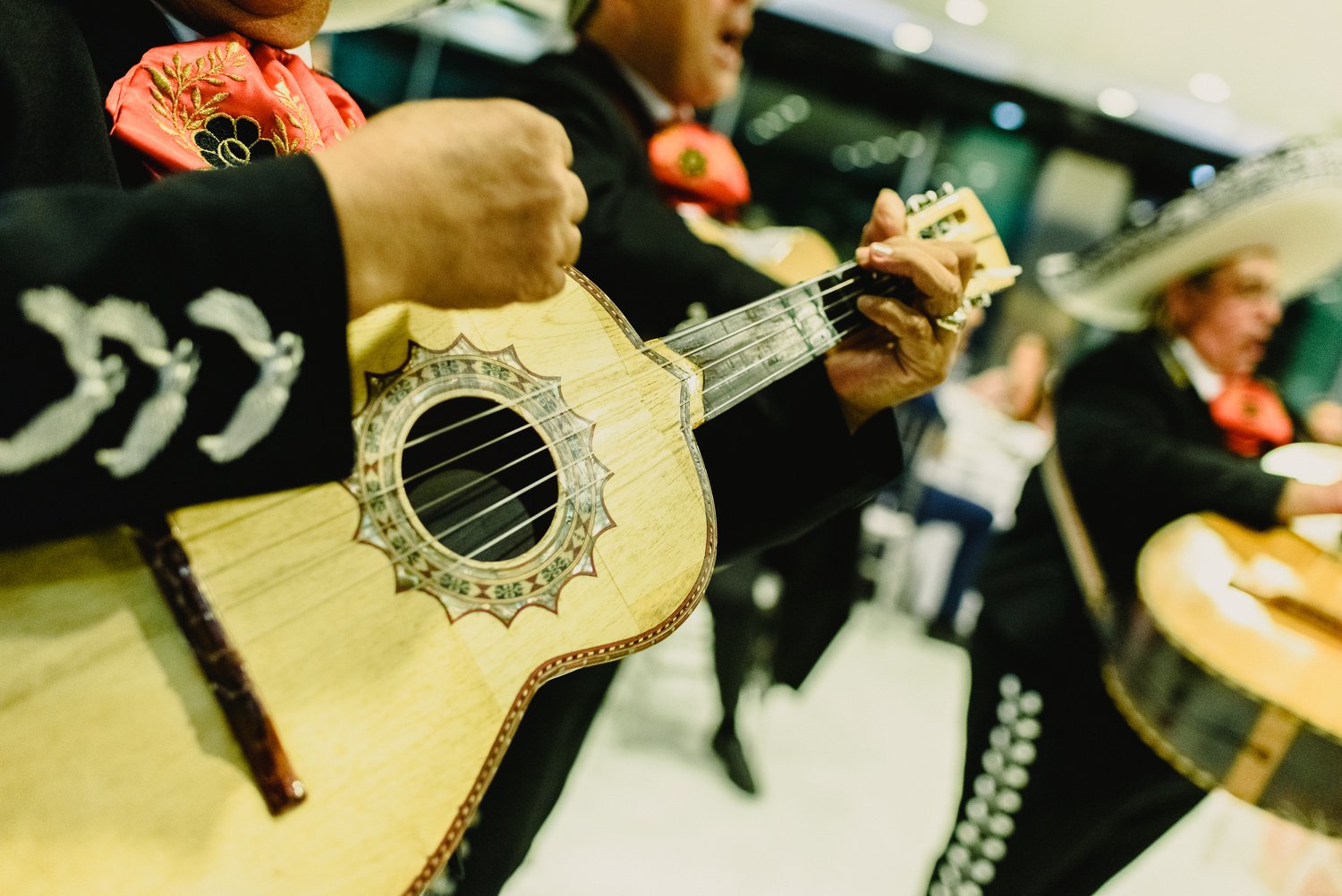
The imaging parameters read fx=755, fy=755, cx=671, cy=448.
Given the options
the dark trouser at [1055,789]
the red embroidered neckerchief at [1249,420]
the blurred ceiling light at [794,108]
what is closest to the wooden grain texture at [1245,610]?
the dark trouser at [1055,789]

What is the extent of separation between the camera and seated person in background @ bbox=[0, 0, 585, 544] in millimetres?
439

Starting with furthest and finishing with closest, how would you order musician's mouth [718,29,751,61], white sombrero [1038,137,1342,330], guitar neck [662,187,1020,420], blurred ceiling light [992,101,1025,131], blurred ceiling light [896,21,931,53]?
blurred ceiling light [992,101,1025,131]
blurred ceiling light [896,21,931,53]
white sombrero [1038,137,1342,330]
musician's mouth [718,29,751,61]
guitar neck [662,187,1020,420]

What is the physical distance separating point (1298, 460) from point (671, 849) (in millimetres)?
1812

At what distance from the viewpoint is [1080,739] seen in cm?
155

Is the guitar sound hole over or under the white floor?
over

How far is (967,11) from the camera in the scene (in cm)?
577

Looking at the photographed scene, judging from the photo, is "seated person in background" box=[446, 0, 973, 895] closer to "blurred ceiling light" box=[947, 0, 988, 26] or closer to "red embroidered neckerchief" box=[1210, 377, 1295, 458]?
"red embroidered neckerchief" box=[1210, 377, 1295, 458]

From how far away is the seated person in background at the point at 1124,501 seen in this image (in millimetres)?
1527

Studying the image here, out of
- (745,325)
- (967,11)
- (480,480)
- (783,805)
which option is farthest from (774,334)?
(967,11)

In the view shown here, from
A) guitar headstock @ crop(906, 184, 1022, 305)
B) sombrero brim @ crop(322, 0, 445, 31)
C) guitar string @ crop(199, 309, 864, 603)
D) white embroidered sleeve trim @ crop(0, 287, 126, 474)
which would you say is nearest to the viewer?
white embroidered sleeve trim @ crop(0, 287, 126, 474)

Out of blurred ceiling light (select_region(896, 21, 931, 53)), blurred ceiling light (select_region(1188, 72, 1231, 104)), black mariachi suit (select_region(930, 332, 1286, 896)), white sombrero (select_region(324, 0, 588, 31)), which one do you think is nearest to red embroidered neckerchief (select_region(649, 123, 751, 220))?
white sombrero (select_region(324, 0, 588, 31))

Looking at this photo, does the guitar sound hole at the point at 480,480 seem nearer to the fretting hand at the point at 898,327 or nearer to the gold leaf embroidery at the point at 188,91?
the gold leaf embroidery at the point at 188,91

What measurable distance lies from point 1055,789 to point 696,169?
1.74 m

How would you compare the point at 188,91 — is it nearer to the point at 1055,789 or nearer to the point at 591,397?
the point at 591,397
